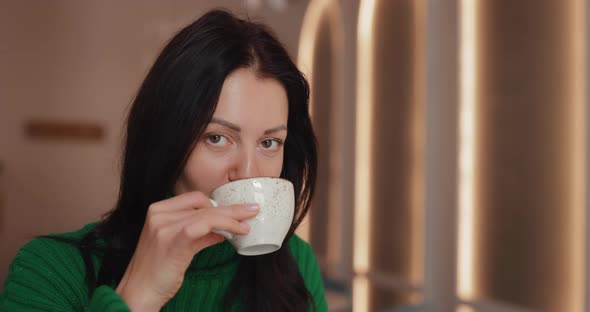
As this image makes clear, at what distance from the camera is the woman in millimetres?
611

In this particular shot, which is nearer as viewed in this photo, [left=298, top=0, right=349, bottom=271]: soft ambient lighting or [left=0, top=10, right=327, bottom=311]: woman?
[left=0, top=10, right=327, bottom=311]: woman

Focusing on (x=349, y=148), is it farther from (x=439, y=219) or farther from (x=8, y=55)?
(x=8, y=55)

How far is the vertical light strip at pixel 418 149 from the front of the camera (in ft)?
6.20

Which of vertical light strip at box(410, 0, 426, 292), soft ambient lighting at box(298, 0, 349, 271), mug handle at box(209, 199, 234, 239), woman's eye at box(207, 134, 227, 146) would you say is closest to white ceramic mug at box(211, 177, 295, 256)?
mug handle at box(209, 199, 234, 239)

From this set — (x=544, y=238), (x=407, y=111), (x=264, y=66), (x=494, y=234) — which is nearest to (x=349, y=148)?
(x=407, y=111)

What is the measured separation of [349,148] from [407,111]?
1.32 ft

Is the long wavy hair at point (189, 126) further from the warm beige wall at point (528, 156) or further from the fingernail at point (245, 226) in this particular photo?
the warm beige wall at point (528, 156)

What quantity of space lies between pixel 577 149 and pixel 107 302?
4.00 ft

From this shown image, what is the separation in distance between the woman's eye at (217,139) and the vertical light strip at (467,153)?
1118 mm

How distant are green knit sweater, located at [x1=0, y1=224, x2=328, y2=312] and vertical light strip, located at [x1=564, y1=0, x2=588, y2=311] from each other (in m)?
0.77

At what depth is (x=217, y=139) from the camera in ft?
2.40

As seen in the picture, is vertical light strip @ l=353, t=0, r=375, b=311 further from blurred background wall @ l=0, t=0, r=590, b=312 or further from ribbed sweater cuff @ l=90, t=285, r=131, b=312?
ribbed sweater cuff @ l=90, t=285, r=131, b=312

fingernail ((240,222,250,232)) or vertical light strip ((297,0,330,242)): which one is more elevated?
vertical light strip ((297,0,330,242))

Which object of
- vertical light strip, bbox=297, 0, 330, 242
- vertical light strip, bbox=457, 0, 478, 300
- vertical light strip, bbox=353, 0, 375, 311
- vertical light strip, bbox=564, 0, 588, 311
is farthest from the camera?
vertical light strip, bbox=297, 0, 330, 242
